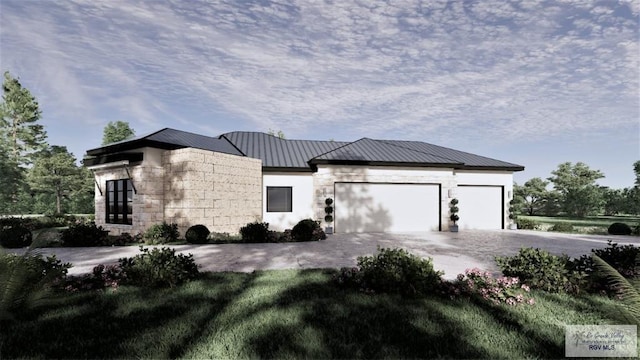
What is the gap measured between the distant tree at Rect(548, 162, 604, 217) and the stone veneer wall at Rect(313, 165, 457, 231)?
29701 mm

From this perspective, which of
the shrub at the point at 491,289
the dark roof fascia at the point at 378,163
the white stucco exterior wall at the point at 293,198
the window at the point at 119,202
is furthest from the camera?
the white stucco exterior wall at the point at 293,198

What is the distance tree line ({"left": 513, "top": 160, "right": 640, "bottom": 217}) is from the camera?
1361 inches

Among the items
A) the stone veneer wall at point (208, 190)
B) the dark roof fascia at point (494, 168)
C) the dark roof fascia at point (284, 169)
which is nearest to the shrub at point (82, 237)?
the stone veneer wall at point (208, 190)

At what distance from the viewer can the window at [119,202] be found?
13.7m

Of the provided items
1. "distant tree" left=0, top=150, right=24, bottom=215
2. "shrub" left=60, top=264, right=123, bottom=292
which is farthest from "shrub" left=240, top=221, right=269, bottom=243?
"distant tree" left=0, top=150, right=24, bottom=215

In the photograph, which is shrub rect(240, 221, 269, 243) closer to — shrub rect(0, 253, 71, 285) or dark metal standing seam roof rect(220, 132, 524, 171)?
dark metal standing seam roof rect(220, 132, 524, 171)

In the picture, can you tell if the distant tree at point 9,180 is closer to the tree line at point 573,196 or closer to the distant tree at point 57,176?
the distant tree at point 57,176

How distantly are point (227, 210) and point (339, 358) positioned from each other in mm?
12095

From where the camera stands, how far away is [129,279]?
245 inches

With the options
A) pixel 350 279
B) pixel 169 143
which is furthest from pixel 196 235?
pixel 350 279

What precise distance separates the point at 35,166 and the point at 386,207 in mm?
37618

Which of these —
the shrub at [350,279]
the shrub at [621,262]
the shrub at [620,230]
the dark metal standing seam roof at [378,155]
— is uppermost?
the dark metal standing seam roof at [378,155]

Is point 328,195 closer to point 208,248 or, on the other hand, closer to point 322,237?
point 322,237

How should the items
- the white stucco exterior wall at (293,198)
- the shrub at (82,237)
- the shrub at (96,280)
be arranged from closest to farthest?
1. the shrub at (96,280)
2. the shrub at (82,237)
3. the white stucco exterior wall at (293,198)
